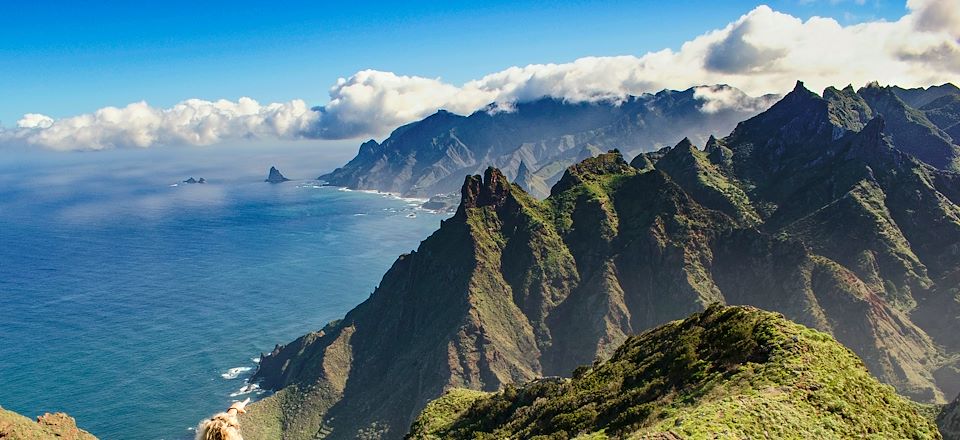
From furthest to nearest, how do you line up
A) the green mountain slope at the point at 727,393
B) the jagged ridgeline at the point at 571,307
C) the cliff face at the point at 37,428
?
the jagged ridgeline at the point at 571,307
the cliff face at the point at 37,428
the green mountain slope at the point at 727,393

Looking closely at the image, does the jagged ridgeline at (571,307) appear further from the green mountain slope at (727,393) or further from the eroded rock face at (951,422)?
A: the green mountain slope at (727,393)

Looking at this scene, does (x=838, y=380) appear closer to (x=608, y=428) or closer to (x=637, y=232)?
(x=608, y=428)

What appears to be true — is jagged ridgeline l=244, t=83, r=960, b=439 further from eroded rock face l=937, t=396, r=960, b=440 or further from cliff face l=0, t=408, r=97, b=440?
eroded rock face l=937, t=396, r=960, b=440

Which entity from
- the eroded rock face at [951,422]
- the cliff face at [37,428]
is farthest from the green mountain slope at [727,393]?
the cliff face at [37,428]

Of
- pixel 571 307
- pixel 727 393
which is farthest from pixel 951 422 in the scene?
pixel 571 307

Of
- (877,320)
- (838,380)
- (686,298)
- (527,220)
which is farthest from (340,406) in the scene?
(877,320)

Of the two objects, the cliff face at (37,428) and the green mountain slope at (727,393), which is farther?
the cliff face at (37,428)
